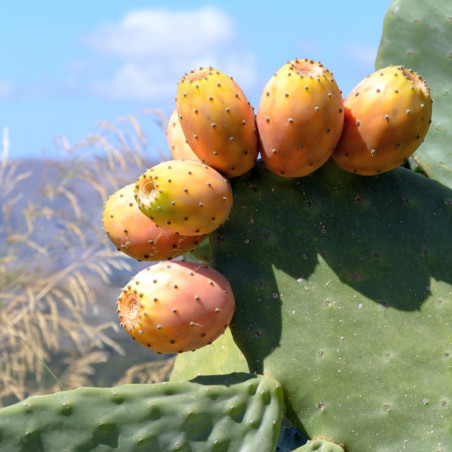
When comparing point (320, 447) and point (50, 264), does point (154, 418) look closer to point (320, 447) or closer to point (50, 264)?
point (320, 447)

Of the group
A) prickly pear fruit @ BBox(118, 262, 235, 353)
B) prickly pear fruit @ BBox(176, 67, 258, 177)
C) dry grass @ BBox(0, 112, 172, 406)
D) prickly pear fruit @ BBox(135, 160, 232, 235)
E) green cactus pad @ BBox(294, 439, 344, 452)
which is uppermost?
prickly pear fruit @ BBox(176, 67, 258, 177)

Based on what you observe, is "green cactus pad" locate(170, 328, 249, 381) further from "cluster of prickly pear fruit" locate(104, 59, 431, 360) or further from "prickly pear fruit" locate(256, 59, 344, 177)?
"prickly pear fruit" locate(256, 59, 344, 177)

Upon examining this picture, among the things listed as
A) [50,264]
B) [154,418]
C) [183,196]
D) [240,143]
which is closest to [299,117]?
[240,143]

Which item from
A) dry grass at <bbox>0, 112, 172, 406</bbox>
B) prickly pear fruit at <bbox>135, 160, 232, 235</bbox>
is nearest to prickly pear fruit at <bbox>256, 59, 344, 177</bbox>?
prickly pear fruit at <bbox>135, 160, 232, 235</bbox>

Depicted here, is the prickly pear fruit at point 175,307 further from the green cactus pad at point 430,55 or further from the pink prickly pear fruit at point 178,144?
the green cactus pad at point 430,55

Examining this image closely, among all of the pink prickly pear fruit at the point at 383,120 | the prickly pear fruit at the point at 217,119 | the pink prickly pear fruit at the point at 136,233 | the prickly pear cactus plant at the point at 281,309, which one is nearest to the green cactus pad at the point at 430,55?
the prickly pear cactus plant at the point at 281,309

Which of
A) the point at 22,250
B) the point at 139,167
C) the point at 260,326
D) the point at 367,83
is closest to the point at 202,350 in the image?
the point at 260,326

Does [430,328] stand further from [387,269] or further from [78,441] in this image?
[78,441]
